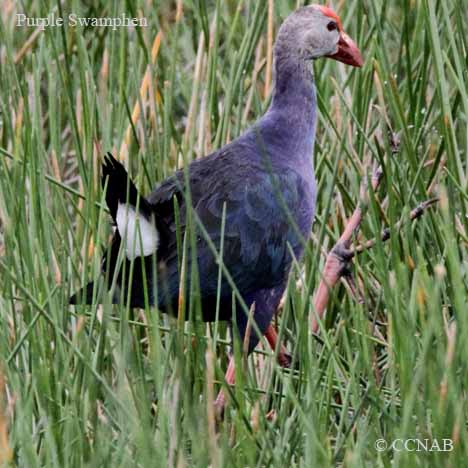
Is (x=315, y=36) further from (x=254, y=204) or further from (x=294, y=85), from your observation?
(x=254, y=204)

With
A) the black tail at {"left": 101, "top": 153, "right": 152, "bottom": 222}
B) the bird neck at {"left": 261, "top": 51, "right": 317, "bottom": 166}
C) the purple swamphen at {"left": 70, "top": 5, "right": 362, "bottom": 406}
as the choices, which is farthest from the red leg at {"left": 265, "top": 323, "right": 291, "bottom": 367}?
the black tail at {"left": 101, "top": 153, "right": 152, "bottom": 222}

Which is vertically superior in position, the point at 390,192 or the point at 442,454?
the point at 390,192

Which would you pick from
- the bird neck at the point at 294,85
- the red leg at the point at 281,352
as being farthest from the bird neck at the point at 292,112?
the red leg at the point at 281,352

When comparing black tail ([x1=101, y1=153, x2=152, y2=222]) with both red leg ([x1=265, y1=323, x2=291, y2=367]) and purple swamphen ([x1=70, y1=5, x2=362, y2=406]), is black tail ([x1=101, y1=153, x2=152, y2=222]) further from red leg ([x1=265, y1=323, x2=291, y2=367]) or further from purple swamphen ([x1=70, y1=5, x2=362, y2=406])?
red leg ([x1=265, y1=323, x2=291, y2=367])

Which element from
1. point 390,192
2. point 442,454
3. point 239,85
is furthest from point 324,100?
point 442,454

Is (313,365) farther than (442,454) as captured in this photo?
Yes

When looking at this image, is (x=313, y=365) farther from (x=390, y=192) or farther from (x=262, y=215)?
(x=262, y=215)

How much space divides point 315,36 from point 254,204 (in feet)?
1.48

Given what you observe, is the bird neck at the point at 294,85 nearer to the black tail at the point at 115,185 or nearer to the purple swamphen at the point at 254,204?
the purple swamphen at the point at 254,204

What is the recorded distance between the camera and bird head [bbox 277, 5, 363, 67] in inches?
105

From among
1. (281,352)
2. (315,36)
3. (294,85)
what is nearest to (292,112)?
(294,85)

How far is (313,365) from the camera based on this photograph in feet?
5.96

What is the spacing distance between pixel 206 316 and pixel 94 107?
521mm

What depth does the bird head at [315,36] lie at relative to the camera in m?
2.67
